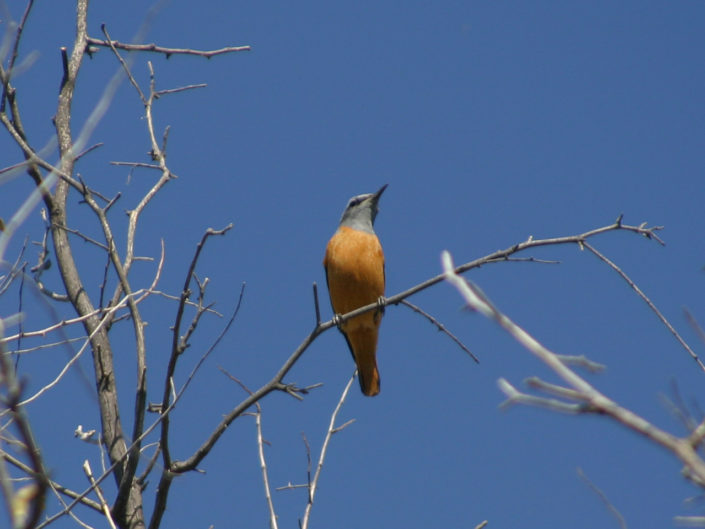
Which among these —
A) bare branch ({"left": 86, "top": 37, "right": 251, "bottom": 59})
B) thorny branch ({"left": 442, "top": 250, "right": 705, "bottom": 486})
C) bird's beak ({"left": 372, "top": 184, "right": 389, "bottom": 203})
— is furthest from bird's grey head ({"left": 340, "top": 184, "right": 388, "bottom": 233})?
thorny branch ({"left": 442, "top": 250, "right": 705, "bottom": 486})

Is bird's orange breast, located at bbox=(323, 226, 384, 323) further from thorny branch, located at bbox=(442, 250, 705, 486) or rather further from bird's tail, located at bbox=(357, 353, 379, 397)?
A: thorny branch, located at bbox=(442, 250, 705, 486)

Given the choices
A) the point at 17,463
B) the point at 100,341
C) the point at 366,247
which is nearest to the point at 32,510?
the point at 17,463

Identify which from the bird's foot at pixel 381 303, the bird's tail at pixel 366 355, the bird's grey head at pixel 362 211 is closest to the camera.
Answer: the bird's foot at pixel 381 303

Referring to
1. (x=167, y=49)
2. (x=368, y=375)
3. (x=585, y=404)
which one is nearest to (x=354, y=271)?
(x=368, y=375)

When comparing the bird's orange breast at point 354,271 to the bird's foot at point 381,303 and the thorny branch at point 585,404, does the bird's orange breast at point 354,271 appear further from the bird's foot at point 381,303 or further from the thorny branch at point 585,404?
the thorny branch at point 585,404

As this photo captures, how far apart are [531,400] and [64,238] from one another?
389cm

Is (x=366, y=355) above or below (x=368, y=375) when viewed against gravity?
above

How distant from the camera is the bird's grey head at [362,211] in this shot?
26.0 feet

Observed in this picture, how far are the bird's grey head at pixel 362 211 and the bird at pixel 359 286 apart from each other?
6.7 inches

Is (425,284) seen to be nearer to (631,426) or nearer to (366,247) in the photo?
(631,426)

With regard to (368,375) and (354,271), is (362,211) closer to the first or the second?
(354,271)

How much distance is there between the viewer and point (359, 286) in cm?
709

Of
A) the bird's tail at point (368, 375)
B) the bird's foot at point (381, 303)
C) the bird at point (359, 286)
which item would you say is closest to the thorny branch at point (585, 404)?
the bird's foot at point (381, 303)

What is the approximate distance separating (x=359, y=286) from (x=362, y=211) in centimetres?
118
